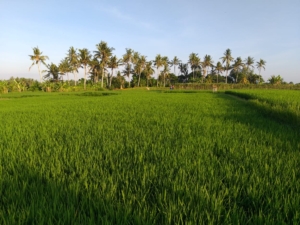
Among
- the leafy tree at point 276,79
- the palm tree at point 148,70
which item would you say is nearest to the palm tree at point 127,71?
the palm tree at point 148,70

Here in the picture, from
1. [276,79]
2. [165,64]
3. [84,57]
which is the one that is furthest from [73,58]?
[276,79]

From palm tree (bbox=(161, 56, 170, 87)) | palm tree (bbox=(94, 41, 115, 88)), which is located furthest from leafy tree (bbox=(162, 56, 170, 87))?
palm tree (bbox=(94, 41, 115, 88))

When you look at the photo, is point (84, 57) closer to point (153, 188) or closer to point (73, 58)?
point (73, 58)

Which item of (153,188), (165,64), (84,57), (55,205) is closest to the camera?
(55,205)

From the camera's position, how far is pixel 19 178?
6.51 feet

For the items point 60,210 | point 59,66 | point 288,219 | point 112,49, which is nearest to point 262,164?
point 288,219

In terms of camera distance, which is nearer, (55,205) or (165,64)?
(55,205)

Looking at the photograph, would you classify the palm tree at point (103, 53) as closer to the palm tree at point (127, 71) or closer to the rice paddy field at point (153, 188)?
the palm tree at point (127, 71)

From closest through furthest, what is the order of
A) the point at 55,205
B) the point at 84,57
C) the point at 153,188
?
Result: 1. the point at 55,205
2. the point at 153,188
3. the point at 84,57

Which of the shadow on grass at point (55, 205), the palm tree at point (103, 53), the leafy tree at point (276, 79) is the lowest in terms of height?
the shadow on grass at point (55, 205)

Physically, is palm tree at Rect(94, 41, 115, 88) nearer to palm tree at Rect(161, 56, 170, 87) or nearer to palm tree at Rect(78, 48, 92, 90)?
palm tree at Rect(78, 48, 92, 90)

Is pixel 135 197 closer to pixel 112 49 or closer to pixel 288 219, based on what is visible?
pixel 288 219

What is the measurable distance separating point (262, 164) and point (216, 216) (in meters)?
1.22

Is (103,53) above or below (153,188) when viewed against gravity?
above
